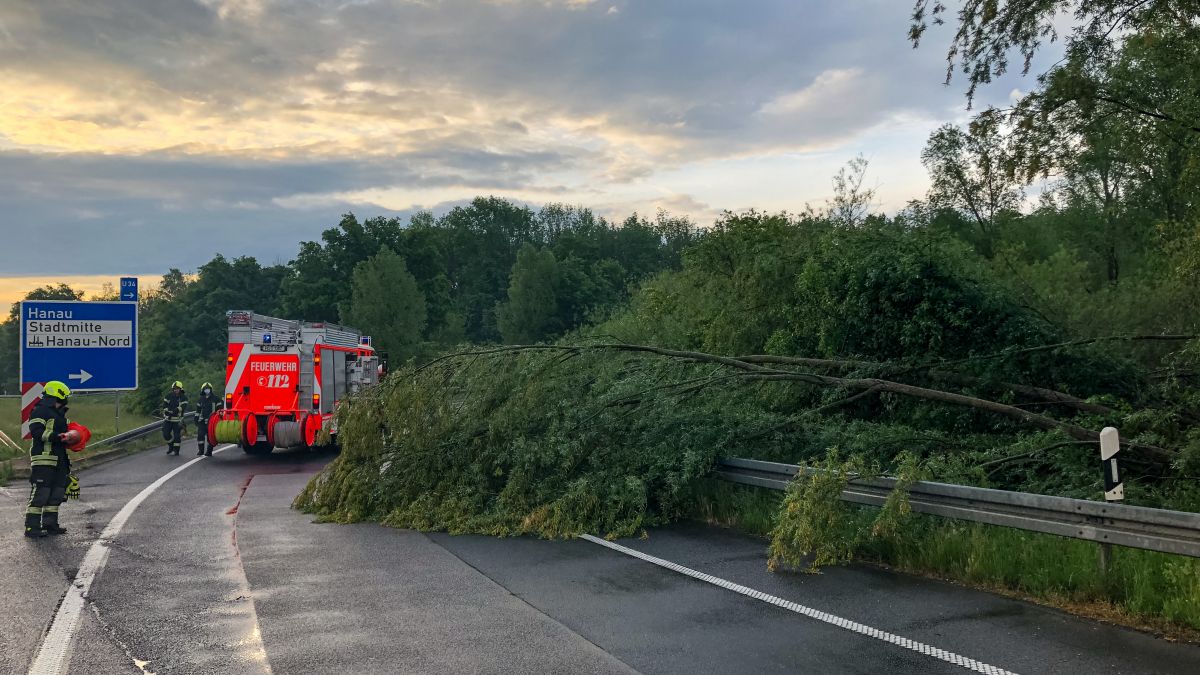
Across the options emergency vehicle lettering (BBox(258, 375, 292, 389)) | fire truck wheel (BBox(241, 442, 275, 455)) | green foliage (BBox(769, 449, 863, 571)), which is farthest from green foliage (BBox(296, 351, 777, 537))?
fire truck wheel (BBox(241, 442, 275, 455))

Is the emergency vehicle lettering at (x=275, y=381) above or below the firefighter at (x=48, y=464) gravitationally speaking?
above

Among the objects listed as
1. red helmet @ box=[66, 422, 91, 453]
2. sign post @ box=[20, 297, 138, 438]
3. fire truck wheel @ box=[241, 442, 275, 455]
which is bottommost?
fire truck wheel @ box=[241, 442, 275, 455]

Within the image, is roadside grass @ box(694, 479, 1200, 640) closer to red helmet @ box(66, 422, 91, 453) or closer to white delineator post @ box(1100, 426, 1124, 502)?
white delineator post @ box(1100, 426, 1124, 502)

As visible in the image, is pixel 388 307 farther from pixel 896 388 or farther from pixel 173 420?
pixel 896 388

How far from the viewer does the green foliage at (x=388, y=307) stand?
185 ft

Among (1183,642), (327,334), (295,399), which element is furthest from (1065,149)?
(327,334)

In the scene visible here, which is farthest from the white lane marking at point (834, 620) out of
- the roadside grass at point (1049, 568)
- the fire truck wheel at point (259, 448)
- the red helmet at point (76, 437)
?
the fire truck wheel at point (259, 448)

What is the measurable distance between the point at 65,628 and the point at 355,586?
2050 millimetres

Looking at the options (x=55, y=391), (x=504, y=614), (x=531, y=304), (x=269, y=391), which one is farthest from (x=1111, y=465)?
(x=531, y=304)

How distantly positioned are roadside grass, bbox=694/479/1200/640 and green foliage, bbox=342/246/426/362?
49.8 meters

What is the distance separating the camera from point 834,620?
5.96 meters

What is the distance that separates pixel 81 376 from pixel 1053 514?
14.9m

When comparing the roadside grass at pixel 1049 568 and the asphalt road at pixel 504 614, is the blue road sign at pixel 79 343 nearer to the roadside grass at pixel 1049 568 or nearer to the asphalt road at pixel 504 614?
the asphalt road at pixel 504 614

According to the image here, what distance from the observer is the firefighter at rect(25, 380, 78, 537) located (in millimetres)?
9516
